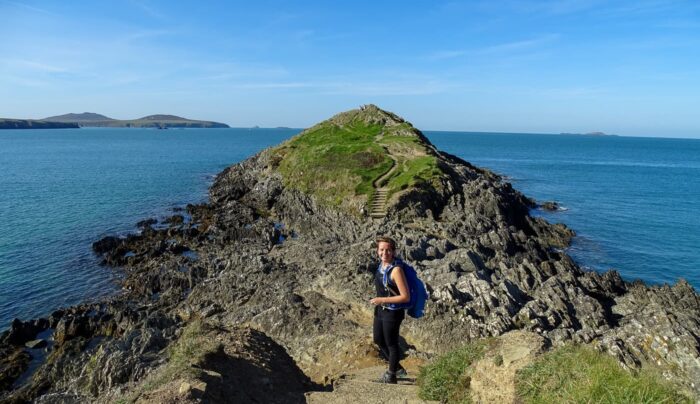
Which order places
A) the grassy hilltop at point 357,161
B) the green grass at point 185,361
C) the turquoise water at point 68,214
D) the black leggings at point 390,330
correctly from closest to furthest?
the green grass at point 185,361
the black leggings at point 390,330
the turquoise water at point 68,214
the grassy hilltop at point 357,161

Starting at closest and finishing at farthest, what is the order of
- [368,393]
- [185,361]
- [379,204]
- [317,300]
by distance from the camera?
[368,393], [185,361], [317,300], [379,204]

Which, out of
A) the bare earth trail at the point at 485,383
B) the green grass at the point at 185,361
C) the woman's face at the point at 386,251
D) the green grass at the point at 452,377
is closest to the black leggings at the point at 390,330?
the bare earth trail at the point at 485,383

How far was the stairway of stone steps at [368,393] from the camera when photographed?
421 inches

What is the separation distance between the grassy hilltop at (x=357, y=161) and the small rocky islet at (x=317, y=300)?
34 centimetres

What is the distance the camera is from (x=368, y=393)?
1118cm

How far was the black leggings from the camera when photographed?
1122 centimetres

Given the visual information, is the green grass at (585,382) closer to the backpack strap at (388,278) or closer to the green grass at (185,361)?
the backpack strap at (388,278)

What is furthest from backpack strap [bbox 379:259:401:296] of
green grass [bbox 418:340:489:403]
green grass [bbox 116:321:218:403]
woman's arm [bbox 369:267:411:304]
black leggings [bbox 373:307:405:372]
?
green grass [bbox 116:321:218:403]

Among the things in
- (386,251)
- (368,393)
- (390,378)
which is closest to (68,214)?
(390,378)

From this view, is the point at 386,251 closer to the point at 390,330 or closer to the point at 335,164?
the point at 390,330

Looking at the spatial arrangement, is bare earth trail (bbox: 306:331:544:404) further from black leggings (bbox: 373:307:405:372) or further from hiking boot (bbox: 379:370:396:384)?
black leggings (bbox: 373:307:405:372)

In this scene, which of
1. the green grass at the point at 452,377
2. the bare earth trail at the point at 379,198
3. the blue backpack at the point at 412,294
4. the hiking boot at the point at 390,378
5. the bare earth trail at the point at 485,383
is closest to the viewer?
the bare earth trail at the point at 485,383

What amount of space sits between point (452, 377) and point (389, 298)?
2172mm

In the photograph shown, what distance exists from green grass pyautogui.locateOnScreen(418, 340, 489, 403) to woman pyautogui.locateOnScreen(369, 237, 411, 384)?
1252mm
